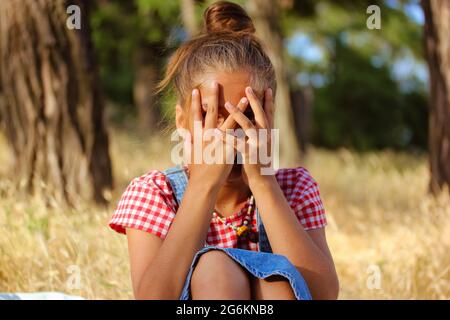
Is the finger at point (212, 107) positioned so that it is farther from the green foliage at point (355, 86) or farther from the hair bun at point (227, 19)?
the green foliage at point (355, 86)

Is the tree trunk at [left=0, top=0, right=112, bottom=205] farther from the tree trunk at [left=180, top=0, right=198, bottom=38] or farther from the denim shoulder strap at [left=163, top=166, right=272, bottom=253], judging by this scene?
the tree trunk at [left=180, top=0, right=198, bottom=38]

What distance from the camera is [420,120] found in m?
15.3

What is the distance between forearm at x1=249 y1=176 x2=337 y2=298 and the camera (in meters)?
2.20

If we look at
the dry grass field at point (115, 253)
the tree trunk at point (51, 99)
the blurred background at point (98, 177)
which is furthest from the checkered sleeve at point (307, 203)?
the tree trunk at point (51, 99)

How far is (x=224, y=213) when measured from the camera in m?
2.49

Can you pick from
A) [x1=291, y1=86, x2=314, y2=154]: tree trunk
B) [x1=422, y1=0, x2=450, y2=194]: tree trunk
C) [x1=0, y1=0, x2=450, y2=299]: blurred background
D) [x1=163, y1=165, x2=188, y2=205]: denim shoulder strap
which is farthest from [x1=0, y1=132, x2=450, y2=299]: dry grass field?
[x1=291, y1=86, x2=314, y2=154]: tree trunk

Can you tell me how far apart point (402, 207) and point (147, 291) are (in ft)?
15.2

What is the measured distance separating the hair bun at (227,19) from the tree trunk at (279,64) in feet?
15.0

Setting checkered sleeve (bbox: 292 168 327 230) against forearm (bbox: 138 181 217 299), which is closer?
forearm (bbox: 138 181 217 299)

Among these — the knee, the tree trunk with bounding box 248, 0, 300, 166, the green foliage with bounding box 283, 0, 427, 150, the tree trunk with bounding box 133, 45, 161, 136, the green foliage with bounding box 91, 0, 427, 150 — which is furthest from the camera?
the green foliage with bounding box 283, 0, 427, 150

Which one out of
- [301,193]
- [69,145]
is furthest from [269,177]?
[69,145]

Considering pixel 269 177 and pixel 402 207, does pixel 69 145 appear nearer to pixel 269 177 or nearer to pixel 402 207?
pixel 269 177

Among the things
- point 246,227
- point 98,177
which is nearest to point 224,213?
point 246,227

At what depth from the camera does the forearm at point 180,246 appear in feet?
6.84
